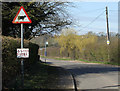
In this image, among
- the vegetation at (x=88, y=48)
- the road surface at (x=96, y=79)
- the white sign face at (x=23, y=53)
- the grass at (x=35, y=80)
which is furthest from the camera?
the vegetation at (x=88, y=48)

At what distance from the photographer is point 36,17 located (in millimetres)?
12781

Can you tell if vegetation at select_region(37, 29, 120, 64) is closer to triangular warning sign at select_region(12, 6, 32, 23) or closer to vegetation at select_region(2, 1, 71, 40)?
vegetation at select_region(2, 1, 71, 40)

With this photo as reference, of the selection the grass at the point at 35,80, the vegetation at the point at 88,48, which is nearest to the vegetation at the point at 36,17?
the grass at the point at 35,80

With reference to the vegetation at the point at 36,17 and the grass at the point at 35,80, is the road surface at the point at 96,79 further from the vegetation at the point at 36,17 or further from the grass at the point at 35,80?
the vegetation at the point at 36,17

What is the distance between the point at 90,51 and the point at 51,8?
69.4 feet

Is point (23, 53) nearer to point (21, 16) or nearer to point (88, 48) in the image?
point (21, 16)

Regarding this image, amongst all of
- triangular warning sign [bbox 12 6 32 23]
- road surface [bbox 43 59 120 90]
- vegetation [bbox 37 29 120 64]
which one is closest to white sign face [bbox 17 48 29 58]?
triangular warning sign [bbox 12 6 32 23]

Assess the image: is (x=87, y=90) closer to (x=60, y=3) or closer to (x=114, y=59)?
(x=60, y=3)

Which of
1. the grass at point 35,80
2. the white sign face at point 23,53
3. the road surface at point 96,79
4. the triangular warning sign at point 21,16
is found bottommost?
the road surface at point 96,79

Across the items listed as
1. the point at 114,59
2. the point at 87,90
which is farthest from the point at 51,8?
the point at 114,59

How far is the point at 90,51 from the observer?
33906 millimetres

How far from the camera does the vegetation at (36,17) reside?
1177 centimetres

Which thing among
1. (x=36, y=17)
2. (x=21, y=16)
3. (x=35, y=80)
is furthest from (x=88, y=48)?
(x=21, y=16)

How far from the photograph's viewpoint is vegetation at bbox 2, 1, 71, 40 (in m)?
11.8
